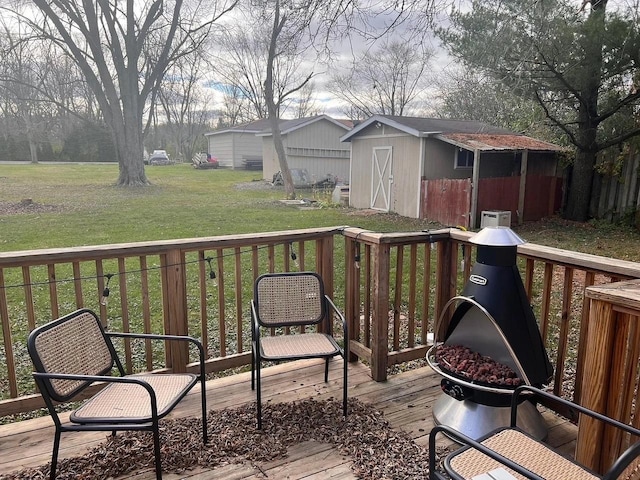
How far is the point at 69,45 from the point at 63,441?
16272mm

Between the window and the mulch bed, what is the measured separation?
9.93 meters

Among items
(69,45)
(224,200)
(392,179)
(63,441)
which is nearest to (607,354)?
(63,441)

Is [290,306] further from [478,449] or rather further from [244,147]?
[244,147]

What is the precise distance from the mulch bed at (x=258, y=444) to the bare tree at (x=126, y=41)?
47.0 feet

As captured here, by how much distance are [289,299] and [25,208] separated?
10563 millimetres

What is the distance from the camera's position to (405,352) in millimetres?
2977

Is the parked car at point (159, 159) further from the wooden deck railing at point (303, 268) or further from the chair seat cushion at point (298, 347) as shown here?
the chair seat cushion at point (298, 347)

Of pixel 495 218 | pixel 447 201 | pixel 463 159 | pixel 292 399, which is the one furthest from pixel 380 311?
pixel 463 159

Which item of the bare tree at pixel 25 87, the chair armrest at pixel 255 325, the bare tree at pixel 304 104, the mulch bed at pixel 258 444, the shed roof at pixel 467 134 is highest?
the bare tree at pixel 304 104

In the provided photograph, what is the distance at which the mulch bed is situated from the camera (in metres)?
1.95

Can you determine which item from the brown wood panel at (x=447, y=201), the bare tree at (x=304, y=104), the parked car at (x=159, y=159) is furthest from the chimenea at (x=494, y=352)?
the parked car at (x=159, y=159)

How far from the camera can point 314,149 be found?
2016 centimetres

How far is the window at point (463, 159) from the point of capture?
1143cm

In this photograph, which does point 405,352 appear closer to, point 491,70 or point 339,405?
point 339,405
